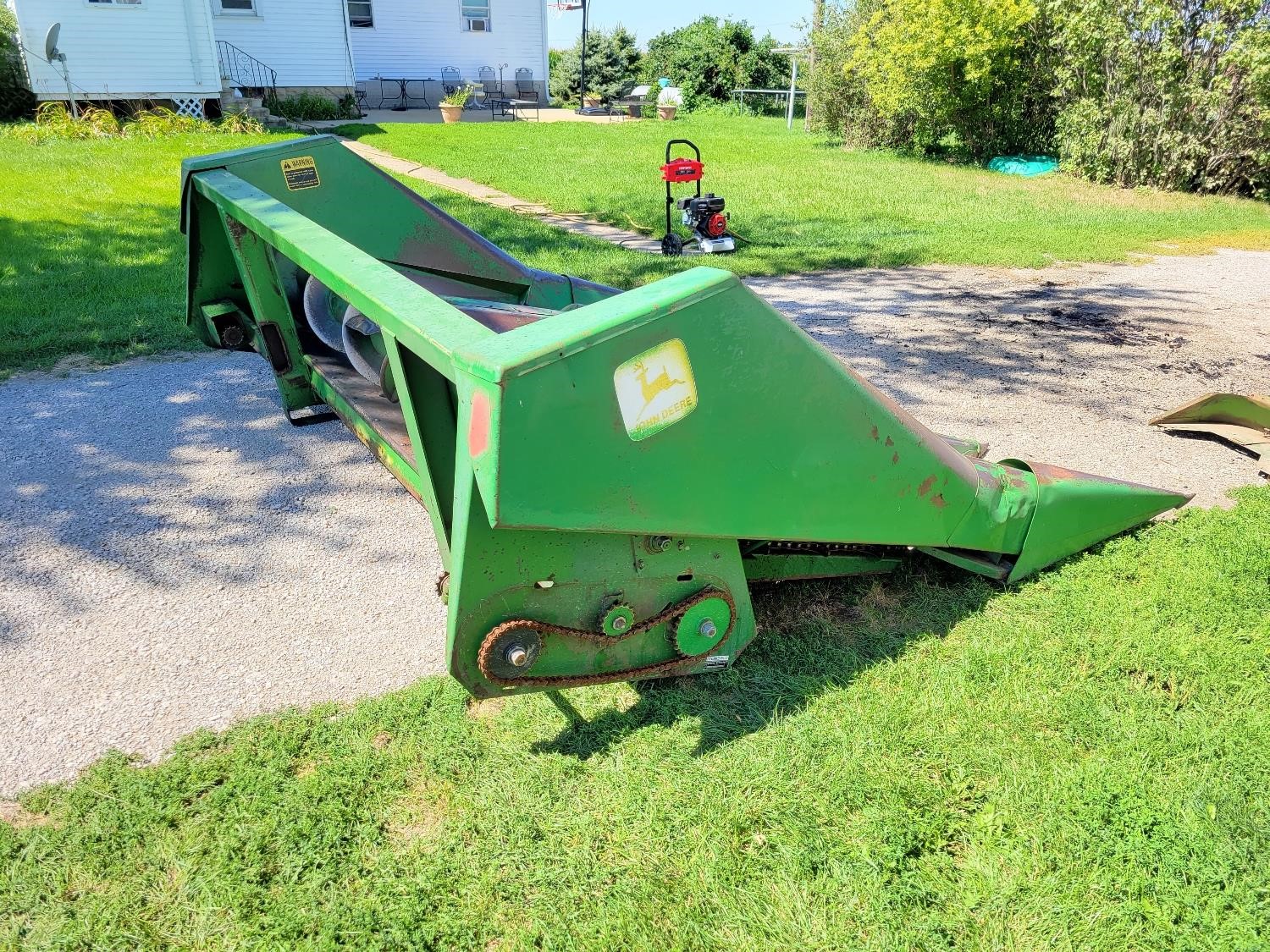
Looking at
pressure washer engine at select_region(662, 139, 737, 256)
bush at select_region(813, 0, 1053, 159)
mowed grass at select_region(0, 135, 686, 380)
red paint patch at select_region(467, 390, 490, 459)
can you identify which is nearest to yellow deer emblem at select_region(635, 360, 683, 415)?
red paint patch at select_region(467, 390, 490, 459)

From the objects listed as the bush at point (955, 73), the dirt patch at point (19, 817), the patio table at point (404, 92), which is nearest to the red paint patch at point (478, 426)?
the dirt patch at point (19, 817)

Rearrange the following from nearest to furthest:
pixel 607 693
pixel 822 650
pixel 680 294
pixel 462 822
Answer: pixel 680 294
pixel 462 822
pixel 607 693
pixel 822 650

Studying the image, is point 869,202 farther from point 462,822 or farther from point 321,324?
point 462,822

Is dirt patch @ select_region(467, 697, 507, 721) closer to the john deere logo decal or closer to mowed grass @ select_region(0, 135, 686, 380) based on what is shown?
the john deere logo decal

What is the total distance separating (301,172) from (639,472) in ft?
8.59

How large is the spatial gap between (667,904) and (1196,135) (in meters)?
13.7

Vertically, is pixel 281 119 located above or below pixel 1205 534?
above

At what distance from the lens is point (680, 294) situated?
2.00 m

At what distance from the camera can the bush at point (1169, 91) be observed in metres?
11.1

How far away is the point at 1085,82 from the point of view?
13.0 meters

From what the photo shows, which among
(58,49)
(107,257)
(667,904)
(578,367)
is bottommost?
(667,904)

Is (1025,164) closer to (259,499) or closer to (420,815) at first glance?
(259,499)

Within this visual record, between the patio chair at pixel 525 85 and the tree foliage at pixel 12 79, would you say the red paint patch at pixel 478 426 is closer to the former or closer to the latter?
the tree foliage at pixel 12 79

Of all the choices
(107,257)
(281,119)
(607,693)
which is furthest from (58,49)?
(607,693)
